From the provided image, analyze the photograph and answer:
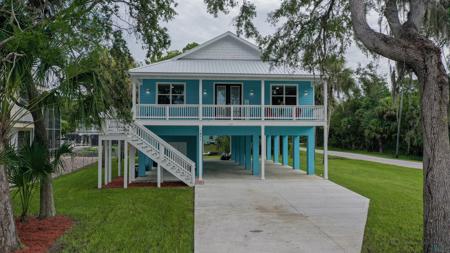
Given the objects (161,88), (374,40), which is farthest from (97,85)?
(161,88)

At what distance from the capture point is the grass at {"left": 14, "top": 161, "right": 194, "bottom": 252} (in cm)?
727

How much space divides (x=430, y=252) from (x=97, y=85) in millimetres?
6372

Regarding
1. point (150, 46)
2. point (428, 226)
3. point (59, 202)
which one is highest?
point (150, 46)

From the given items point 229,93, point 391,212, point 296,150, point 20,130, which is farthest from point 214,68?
point 391,212

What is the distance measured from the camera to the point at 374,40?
257 inches

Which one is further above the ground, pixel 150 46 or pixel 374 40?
pixel 150 46

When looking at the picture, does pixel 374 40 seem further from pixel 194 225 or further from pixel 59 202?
pixel 59 202

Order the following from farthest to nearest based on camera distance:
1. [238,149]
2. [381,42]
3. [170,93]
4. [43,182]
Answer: [238,149], [170,93], [43,182], [381,42]

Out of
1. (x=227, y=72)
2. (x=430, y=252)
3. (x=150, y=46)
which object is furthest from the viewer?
(x=227, y=72)

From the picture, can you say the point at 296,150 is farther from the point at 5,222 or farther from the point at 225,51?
the point at 5,222

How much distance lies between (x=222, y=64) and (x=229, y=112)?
312 centimetres

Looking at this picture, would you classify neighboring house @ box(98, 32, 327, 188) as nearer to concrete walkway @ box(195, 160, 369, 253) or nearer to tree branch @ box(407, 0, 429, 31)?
concrete walkway @ box(195, 160, 369, 253)

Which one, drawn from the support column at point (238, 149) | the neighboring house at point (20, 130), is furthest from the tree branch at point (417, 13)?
the support column at point (238, 149)

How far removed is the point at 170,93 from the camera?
19016 mm
